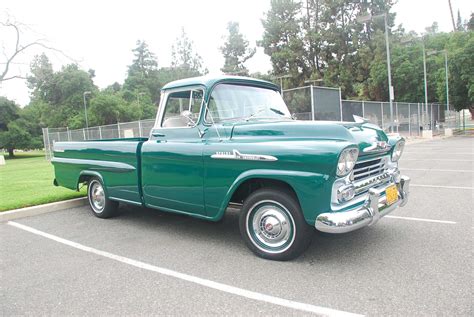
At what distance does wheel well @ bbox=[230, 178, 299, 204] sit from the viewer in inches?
160

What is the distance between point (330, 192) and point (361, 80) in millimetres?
41078

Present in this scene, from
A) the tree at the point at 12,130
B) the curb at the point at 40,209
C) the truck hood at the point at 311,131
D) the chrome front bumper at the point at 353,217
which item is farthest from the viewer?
the tree at the point at 12,130

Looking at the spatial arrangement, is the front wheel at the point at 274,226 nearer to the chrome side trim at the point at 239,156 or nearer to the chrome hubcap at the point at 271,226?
the chrome hubcap at the point at 271,226

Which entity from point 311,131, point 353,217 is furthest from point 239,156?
point 353,217

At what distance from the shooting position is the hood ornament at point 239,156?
13.0 feet

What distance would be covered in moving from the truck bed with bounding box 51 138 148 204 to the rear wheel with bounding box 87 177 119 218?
0.53 feet

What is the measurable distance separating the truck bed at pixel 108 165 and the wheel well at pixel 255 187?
157cm

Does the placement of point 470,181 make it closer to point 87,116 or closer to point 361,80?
point 361,80

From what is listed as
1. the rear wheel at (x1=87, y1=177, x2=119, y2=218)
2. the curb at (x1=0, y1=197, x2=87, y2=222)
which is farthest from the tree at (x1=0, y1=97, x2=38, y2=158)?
the rear wheel at (x1=87, y1=177, x2=119, y2=218)

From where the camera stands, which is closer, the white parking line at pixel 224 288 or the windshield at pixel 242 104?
the white parking line at pixel 224 288

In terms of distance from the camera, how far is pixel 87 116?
176 ft

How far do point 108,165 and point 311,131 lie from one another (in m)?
3.33

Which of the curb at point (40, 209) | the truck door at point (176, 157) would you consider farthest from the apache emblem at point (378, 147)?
the curb at point (40, 209)

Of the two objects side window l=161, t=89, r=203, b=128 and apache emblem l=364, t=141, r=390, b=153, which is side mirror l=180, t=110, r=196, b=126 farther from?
apache emblem l=364, t=141, r=390, b=153
